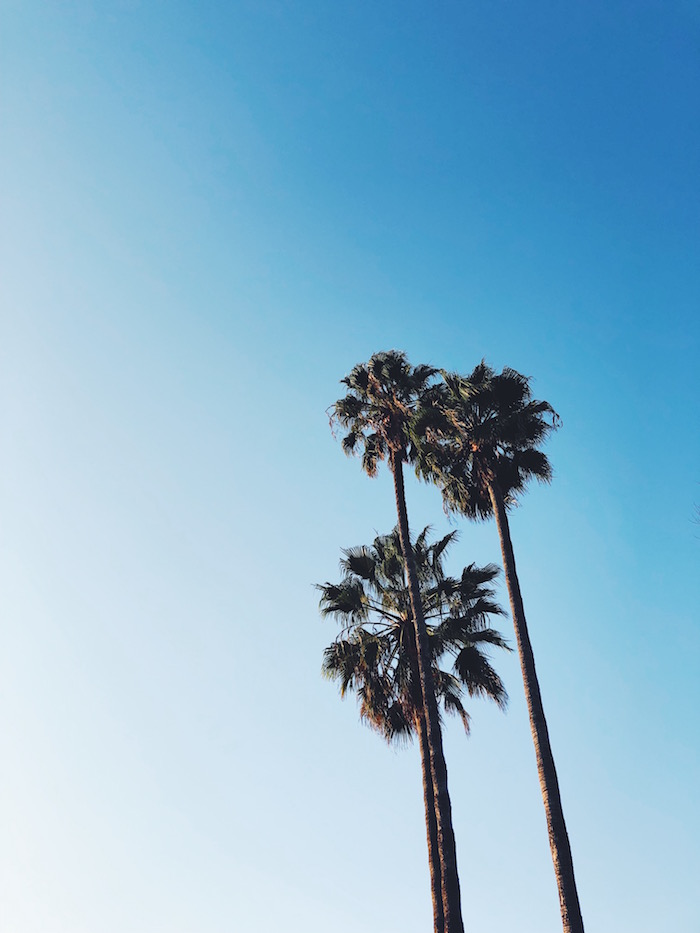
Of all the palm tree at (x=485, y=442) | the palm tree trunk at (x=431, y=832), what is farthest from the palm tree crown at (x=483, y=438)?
the palm tree trunk at (x=431, y=832)

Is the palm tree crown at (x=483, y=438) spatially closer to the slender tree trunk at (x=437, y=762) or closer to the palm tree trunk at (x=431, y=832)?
the slender tree trunk at (x=437, y=762)

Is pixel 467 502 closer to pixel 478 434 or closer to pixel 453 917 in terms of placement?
pixel 478 434

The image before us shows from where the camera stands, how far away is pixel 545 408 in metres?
27.5

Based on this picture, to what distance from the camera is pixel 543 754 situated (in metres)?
21.3

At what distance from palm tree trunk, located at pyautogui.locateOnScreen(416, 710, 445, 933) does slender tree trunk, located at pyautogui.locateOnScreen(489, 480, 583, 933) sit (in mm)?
4808

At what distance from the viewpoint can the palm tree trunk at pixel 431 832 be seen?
23.8m

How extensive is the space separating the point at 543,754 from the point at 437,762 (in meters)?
A: 3.48

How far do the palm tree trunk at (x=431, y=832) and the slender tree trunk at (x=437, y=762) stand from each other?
37 cm

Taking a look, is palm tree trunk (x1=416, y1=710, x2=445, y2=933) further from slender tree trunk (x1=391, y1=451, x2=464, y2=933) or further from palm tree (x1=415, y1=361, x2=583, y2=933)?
palm tree (x1=415, y1=361, x2=583, y2=933)

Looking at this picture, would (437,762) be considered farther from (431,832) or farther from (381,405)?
(381,405)

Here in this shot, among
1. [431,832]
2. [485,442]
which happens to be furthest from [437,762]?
[485,442]

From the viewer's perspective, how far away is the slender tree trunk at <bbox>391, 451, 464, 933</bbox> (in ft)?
71.1

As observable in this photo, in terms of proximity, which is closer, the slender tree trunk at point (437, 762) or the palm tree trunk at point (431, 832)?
the slender tree trunk at point (437, 762)

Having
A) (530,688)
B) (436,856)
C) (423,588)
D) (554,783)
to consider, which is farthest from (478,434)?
(436,856)
